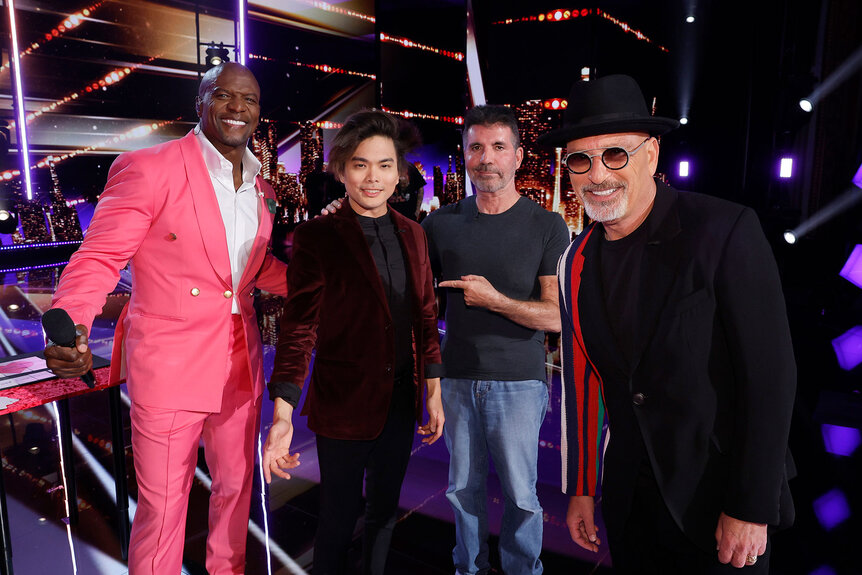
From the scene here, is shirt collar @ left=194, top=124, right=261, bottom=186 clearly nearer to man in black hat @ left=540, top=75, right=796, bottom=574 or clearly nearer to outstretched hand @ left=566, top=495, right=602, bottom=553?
man in black hat @ left=540, top=75, right=796, bottom=574

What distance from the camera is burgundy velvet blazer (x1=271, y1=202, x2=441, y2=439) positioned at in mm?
1805

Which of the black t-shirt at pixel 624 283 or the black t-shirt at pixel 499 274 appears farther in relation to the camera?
the black t-shirt at pixel 499 274

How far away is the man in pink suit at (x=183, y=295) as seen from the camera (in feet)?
6.02

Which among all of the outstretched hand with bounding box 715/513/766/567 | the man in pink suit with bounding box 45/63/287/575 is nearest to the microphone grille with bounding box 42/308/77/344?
the man in pink suit with bounding box 45/63/287/575

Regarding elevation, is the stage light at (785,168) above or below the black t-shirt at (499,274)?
above

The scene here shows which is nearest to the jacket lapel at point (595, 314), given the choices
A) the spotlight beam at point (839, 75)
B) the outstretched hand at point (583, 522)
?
the outstretched hand at point (583, 522)

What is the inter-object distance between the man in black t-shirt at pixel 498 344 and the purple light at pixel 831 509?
1979 mm

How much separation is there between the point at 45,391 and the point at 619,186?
2.29m

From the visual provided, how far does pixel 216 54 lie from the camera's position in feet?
16.4

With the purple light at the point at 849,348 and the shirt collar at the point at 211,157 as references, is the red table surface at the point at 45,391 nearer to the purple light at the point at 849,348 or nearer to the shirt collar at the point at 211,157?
the shirt collar at the point at 211,157

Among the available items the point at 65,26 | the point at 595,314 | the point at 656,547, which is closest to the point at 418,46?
the point at 65,26

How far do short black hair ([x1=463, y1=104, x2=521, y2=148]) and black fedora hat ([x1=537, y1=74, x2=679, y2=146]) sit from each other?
698 mm

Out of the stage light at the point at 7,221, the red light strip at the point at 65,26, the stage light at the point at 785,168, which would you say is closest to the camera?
the stage light at the point at 7,221

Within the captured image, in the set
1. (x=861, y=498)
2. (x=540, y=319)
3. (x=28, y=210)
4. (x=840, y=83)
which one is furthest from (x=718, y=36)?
(x=28, y=210)
